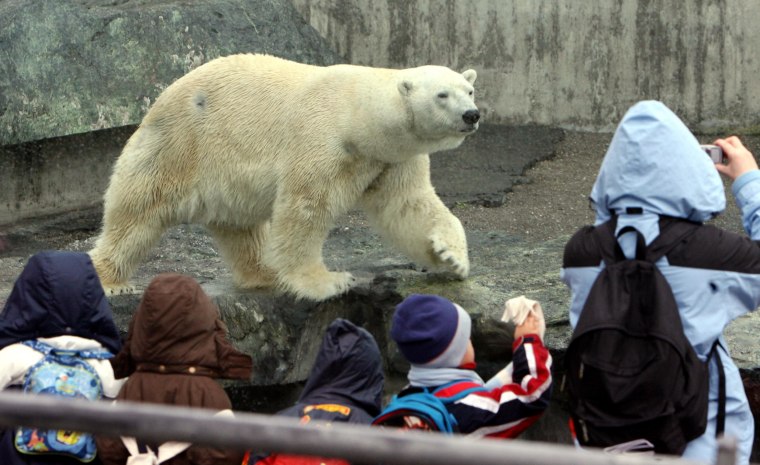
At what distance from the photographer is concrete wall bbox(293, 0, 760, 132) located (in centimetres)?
1008

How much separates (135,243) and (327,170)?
1002 millimetres

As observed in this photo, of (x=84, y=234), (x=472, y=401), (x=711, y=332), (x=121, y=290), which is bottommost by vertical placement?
(x=84, y=234)

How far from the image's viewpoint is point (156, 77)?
8.77 meters

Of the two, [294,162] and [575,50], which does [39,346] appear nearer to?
[294,162]

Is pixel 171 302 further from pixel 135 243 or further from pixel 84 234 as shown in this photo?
pixel 84 234

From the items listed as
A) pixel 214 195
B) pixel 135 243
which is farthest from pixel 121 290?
pixel 214 195

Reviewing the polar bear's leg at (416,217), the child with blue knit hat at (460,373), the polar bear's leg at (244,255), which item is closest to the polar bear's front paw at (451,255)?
the polar bear's leg at (416,217)

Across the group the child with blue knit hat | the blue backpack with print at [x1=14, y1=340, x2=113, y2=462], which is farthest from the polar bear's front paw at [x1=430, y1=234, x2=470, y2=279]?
the blue backpack with print at [x1=14, y1=340, x2=113, y2=462]

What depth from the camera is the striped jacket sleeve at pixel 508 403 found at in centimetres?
298

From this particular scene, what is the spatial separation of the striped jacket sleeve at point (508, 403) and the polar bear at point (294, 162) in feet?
6.27

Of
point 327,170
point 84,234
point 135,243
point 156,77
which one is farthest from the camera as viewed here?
point 156,77

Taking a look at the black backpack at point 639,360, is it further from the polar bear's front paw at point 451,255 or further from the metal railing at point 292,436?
the polar bear's front paw at point 451,255

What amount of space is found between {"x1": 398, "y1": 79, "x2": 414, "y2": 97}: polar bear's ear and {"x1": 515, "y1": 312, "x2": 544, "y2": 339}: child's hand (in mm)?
1870

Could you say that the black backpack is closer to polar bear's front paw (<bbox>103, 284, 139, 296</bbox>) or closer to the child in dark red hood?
the child in dark red hood
